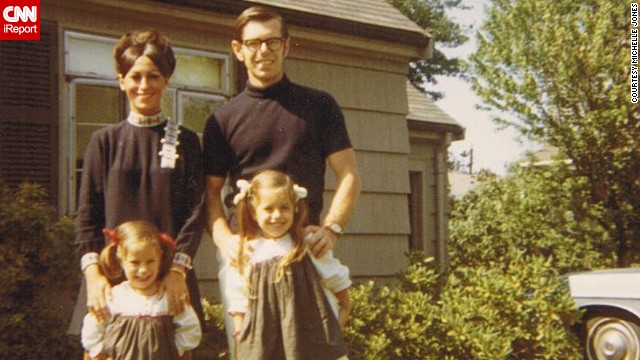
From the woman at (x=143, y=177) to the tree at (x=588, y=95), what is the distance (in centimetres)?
1060

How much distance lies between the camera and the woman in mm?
2928

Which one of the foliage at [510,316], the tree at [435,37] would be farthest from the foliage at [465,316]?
the tree at [435,37]

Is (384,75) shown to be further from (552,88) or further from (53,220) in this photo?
(552,88)

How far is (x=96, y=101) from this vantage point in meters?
5.96

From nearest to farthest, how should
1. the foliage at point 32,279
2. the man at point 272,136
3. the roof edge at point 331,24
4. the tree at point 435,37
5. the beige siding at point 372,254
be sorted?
the man at point 272,136 → the foliage at point 32,279 → the roof edge at point 331,24 → the beige siding at point 372,254 → the tree at point 435,37

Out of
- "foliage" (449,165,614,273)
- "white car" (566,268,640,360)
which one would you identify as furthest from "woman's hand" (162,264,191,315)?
"foliage" (449,165,614,273)

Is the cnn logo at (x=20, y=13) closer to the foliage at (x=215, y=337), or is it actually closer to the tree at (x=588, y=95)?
the foliage at (x=215, y=337)

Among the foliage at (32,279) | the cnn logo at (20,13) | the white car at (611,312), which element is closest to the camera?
the foliage at (32,279)

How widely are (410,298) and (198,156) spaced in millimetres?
3084

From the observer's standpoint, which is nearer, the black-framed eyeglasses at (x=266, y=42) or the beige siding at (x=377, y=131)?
the black-framed eyeglasses at (x=266, y=42)

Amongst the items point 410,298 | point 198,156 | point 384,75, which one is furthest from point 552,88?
point 198,156

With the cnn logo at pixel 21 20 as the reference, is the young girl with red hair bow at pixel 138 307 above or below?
below

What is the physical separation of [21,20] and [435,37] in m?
26.4

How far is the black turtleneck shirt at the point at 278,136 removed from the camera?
122 inches
